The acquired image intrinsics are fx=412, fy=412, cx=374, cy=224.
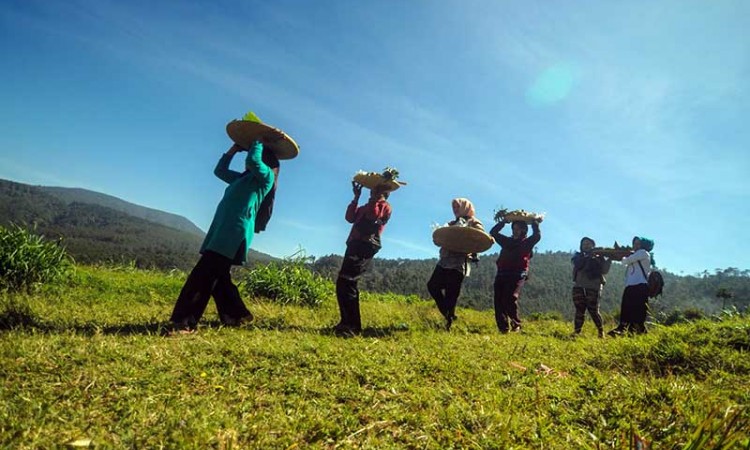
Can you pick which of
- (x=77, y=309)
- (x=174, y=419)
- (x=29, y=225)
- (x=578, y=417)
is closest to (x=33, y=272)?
(x=29, y=225)

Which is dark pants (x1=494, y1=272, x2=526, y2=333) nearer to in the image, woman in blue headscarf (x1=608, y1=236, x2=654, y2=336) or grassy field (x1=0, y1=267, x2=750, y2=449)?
woman in blue headscarf (x1=608, y1=236, x2=654, y2=336)

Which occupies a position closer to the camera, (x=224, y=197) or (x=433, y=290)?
(x=224, y=197)

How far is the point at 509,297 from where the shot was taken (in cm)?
737

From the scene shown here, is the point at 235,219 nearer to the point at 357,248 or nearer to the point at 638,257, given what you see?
the point at 357,248

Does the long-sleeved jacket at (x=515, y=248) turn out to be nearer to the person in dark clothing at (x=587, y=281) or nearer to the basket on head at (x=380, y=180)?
the person in dark clothing at (x=587, y=281)

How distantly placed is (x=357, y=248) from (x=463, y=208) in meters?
2.35

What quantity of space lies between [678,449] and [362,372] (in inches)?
78.8

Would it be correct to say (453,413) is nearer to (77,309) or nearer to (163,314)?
(163,314)

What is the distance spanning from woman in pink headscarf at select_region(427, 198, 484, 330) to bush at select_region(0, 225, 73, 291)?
6.30 m

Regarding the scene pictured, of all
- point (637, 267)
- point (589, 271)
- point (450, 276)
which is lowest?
point (450, 276)

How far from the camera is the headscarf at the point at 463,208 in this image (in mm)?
7054

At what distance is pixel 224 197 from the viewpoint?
4.65 meters

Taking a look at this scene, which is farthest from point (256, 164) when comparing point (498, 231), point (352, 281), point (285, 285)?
point (498, 231)

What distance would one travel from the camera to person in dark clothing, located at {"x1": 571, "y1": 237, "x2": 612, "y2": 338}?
821 centimetres
